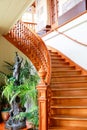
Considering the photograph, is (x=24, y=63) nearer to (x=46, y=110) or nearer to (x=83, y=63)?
(x=83, y=63)

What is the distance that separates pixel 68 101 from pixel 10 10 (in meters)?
2.18

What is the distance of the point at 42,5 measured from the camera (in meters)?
9.55

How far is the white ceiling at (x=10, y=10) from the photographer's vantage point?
3.25m

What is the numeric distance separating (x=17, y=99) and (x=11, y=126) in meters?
0.64

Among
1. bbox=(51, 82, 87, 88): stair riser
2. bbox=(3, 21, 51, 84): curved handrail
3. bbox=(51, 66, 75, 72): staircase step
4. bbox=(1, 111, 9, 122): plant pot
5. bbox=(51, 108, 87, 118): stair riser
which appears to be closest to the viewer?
bbox=(51, 108, 87, 118): stair riser

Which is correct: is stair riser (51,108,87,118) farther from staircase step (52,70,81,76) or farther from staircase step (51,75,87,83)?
staircase step (52,70,81,76)

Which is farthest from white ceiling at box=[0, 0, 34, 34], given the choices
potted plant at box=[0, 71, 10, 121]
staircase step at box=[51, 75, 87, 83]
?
staircase step at box=[51, 75, 87, 83]

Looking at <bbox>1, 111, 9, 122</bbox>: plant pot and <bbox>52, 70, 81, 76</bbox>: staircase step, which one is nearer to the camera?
<bbox>1, 111, 9, 122</bbox>: plant pot

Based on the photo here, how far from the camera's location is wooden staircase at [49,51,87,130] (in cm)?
393

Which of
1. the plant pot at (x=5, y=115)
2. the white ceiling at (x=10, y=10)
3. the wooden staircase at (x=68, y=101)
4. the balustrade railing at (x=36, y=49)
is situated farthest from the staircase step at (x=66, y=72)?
the white ceiling at (x=10, y=10)

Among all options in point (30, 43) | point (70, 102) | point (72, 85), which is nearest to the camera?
point (70, 102)

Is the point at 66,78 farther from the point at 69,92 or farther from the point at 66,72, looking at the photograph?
the point at 69,92

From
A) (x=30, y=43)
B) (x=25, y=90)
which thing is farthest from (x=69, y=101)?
(x=30, y=43)

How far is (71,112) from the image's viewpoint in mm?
4164
